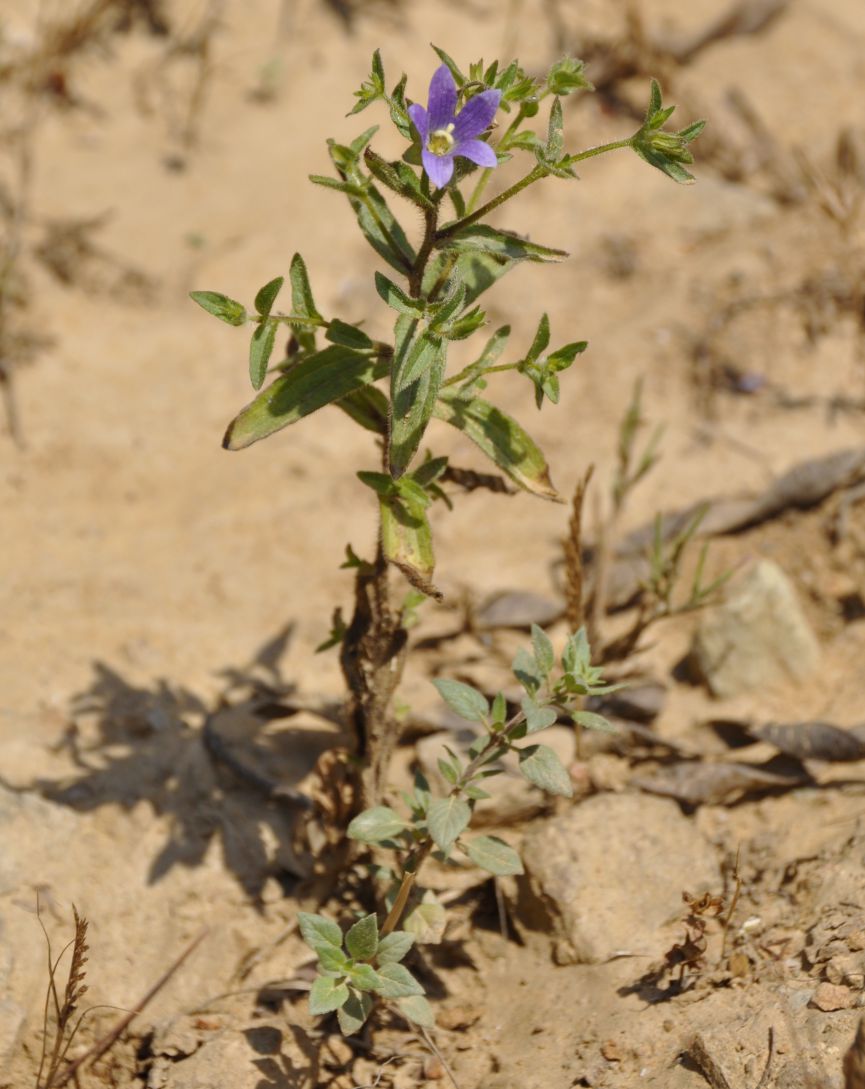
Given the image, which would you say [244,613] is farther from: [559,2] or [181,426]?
[559,2]

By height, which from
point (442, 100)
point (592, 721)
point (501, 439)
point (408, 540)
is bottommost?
point (592, 721)

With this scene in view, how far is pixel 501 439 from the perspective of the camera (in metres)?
2.29

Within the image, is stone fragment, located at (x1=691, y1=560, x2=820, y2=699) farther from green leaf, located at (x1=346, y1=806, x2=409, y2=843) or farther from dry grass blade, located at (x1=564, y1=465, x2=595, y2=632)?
green leaf, located at (x1=346, y1=806, x2=409, y2=843)

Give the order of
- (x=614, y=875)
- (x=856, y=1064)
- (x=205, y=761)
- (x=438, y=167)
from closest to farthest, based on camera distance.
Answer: (x=856, y=1064) → (x=438, y=167) → (x=614, y=875) → (x=205, y=761)

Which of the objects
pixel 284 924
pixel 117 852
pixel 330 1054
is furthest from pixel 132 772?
pixel 330 1054

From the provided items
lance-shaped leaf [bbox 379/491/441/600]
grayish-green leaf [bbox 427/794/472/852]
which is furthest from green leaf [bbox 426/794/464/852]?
lance-shaped leaf [bbox 379/491/441/600]

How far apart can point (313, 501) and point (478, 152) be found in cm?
209

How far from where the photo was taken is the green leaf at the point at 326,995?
204 cm

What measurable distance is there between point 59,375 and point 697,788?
9.04 feet

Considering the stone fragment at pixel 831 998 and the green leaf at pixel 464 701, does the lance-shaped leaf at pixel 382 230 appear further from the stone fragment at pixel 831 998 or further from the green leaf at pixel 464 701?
the stone fragment at pixel 831 998

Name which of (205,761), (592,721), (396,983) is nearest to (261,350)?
(592,721)

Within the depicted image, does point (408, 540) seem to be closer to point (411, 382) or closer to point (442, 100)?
point (411, 382)

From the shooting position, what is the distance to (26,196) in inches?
180

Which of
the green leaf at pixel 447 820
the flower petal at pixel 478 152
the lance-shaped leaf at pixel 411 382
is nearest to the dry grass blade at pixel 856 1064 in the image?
the green leaf at pixel 447 820
